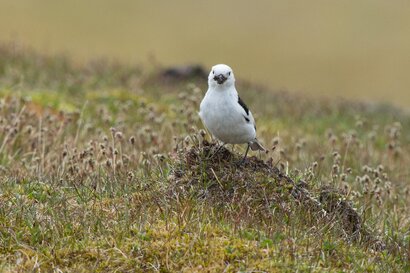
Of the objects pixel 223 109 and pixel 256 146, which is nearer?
pixel 223 109

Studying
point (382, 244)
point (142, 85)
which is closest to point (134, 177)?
point (382, 244)

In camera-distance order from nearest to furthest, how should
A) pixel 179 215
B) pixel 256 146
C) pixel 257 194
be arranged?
pixel 179 215
pixel 257 194
pixel 256 146

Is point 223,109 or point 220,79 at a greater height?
point 220,79

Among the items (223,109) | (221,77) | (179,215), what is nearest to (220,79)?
(221,77)

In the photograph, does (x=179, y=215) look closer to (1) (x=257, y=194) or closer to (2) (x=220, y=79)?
(1) (x=257, y=194)

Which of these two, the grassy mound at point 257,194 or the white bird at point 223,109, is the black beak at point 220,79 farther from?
the grassy mound at point 257,194

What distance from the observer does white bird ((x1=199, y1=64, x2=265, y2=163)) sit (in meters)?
7.86

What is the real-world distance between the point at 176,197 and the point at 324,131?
1094cm

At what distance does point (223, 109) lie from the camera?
7.86m

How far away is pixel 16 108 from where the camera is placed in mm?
12852

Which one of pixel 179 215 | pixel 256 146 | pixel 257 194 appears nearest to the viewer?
pixel 179 215

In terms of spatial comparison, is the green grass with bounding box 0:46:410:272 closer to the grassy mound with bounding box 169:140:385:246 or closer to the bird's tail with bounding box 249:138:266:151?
the grassy mound with bounding box 169:140:385:246

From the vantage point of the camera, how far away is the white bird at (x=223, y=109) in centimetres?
786

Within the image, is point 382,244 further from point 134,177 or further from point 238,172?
point 134,177
